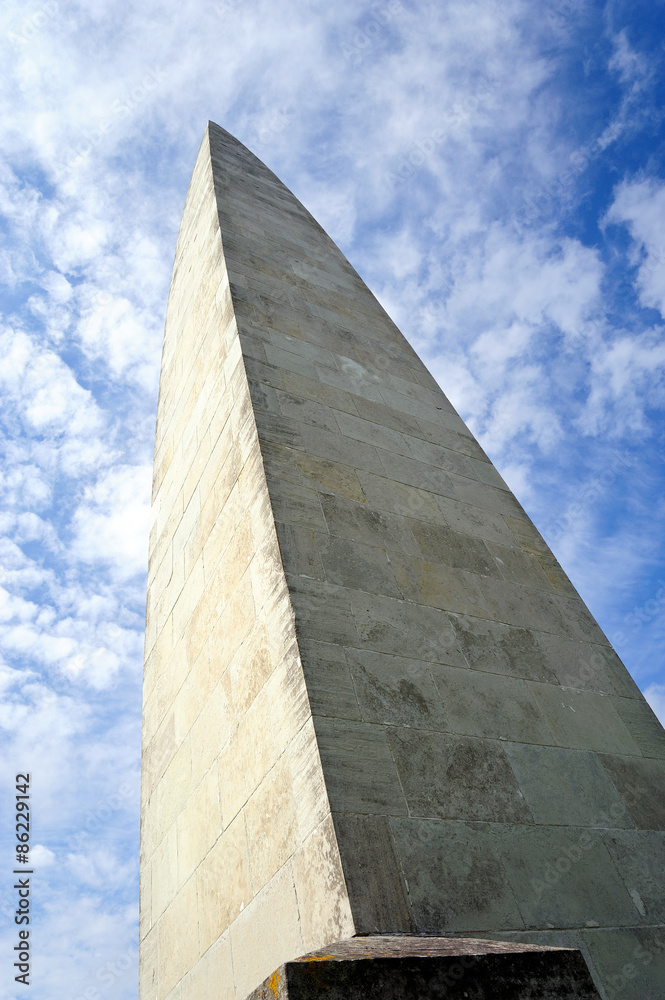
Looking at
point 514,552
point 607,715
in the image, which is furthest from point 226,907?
point 514,552

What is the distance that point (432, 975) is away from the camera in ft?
7.13

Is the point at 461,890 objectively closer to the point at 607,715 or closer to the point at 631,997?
the point at 631,997

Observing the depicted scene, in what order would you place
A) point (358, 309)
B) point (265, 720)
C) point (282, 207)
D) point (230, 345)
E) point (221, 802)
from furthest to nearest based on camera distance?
point (282, 207) < point (358, 309) < point (230, 345) < point (221, 802) < point (265, 720)

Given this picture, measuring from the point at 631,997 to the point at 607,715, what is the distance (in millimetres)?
2033

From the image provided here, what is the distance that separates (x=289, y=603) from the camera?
4.15 metres

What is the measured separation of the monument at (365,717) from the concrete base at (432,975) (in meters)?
0.01

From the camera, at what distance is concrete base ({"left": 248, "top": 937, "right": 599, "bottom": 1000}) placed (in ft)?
6.93

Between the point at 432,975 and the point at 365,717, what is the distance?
5.31 ft

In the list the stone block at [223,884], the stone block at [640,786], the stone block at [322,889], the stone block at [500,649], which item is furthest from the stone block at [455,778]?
the stone block at [223,884]

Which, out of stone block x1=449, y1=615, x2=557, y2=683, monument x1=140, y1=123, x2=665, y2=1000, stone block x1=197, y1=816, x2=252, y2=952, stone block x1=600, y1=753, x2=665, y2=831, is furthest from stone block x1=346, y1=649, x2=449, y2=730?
stone block x1=600, y1=753, x2=665, y2=831

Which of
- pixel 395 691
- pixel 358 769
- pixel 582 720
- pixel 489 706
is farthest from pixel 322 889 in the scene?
pixel 582 720

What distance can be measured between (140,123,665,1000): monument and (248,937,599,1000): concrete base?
11 millimetres

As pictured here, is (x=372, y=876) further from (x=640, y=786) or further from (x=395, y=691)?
(x=640, y=786)

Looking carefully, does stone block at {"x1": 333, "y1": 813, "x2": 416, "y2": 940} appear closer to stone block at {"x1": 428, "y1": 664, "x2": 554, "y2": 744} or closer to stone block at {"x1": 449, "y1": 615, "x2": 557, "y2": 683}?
stone block at {"x1": 428, "y1": 664, "x2": 554, "y2": 744}
